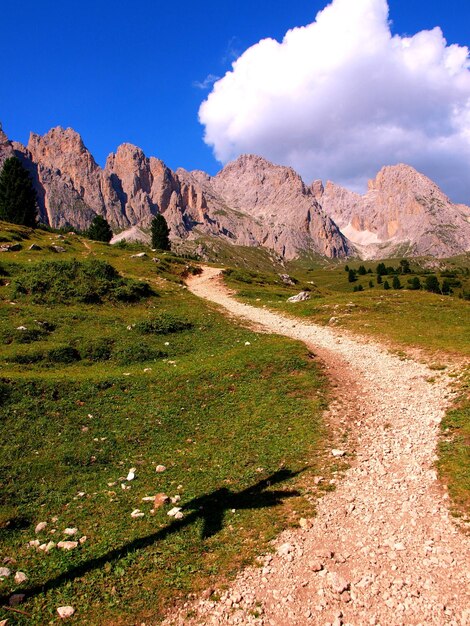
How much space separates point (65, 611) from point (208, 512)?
14.6 ft

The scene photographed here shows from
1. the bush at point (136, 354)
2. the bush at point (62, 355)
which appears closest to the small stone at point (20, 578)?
the bush at point (62, 355)

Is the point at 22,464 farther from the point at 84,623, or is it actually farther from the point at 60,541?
the point at 84,623

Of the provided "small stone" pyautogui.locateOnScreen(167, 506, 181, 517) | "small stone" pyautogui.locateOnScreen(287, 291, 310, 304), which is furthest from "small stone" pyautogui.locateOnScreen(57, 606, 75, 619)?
"small stone" pyautogui.locateOnScreen(287, 291, 310, 304)

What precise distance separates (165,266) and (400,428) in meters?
53.7

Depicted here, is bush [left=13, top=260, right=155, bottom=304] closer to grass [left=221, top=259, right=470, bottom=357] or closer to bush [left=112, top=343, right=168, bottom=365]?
bush [left=112, top=343, right=168, bottom=365]

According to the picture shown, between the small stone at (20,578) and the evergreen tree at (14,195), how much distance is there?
92628mm

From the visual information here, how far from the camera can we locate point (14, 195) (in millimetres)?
86438

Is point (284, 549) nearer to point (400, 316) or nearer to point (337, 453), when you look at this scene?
point (337, 453)

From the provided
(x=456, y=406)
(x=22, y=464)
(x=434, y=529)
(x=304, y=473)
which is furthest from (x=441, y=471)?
(x=22, y=464)

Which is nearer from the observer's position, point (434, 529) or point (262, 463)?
point (434, 529)

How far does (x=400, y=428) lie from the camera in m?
16.3

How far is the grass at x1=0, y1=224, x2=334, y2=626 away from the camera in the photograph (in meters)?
9.49

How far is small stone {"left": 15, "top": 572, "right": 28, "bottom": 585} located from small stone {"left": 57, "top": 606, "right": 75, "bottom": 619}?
4.88ft

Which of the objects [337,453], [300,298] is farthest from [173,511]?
[300,298]
